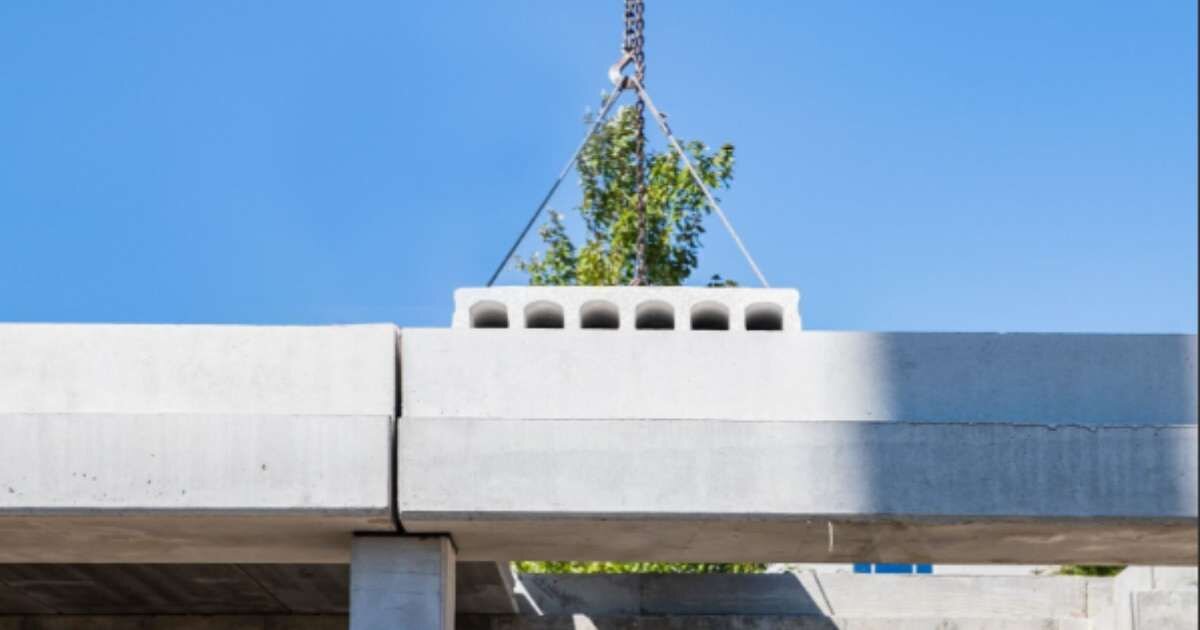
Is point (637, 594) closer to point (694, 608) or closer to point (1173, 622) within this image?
point (694, 608)

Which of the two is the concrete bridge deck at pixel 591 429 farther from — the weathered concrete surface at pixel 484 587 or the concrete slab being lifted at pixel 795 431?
the weathered concrete surface at pixel 484 587

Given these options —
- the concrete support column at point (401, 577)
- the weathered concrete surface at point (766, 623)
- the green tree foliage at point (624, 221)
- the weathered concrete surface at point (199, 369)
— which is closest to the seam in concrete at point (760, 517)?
the concrete support column at point (401, 577)

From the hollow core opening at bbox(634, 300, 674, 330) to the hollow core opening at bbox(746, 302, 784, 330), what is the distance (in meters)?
0.44

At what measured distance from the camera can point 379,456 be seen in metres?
8.68

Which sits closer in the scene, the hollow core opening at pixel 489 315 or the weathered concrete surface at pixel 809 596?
the hollow core opening at pixel 489 315

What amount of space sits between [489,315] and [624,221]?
14178 millimetres

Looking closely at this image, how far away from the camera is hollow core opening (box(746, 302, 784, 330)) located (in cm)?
952

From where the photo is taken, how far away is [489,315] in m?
9.52

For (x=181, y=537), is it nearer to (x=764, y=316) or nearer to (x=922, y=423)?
(x=764, y=316)

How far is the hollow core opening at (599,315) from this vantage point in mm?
9523

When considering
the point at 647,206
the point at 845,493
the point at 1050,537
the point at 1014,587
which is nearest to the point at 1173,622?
the point at 1014,587

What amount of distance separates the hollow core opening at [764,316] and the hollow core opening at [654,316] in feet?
1.45

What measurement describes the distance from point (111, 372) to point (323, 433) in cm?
118

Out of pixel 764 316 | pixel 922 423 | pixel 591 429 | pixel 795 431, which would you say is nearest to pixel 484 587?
pixel 764 316
